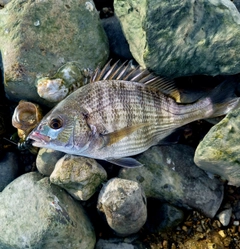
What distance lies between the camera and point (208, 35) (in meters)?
3.56

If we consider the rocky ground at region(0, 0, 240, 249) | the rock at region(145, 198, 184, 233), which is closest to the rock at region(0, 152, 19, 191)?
the rocky ground at region(0, 0, 240, 249)

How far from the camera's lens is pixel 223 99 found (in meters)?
3.82

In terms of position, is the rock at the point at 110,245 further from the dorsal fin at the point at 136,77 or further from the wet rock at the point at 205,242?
the dorsal fin at the point at 136,77

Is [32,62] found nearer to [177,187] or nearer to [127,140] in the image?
[127,140]

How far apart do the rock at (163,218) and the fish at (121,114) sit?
56 centimetres

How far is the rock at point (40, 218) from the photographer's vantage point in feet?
11.7

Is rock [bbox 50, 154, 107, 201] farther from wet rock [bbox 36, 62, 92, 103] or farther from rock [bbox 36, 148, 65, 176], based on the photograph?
wet rock [bbox 36, 62, 92, 103]

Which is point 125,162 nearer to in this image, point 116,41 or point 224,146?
point 224,146

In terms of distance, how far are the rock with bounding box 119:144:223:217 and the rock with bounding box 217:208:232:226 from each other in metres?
0.08

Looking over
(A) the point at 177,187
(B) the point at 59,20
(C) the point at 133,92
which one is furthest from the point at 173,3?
(A) the point at 177,187

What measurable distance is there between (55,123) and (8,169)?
1067 millimetres

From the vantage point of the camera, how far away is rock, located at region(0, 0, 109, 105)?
3924 millimetres

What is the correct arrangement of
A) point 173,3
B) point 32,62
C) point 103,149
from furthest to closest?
point 32,62 < point 103,149 < point 173,3

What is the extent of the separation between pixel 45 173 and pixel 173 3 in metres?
1.98
